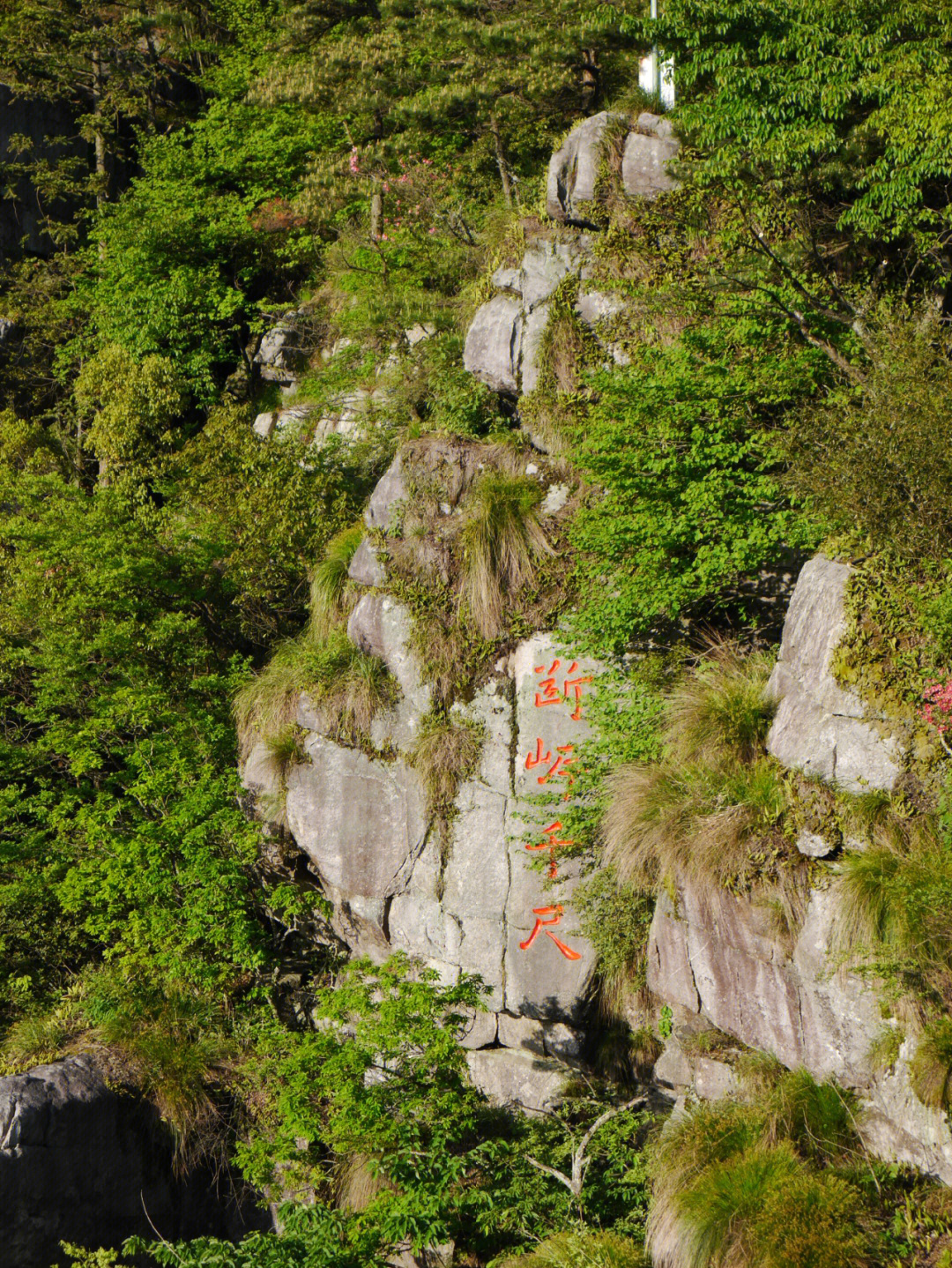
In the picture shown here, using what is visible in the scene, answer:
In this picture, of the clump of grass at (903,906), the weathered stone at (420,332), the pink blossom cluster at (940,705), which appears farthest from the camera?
the weathered stone at (420,332)

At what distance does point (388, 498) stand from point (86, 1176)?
7.51 m

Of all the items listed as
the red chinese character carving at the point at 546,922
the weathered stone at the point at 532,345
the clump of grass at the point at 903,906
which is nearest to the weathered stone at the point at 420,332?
the weathered stone at the point at 532,345

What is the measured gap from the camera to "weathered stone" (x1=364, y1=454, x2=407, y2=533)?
10.9m

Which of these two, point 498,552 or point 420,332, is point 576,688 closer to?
point 498,552

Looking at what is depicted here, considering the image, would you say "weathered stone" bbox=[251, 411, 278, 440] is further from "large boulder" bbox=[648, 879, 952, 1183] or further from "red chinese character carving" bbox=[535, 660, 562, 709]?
"large boulder" bbox=[648, 879, 952, 1183]

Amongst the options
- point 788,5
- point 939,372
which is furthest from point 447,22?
point 939,372

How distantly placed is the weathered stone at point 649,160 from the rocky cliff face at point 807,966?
5620mm

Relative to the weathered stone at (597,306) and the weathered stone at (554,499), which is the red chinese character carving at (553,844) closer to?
the weathered stone at (554,499)

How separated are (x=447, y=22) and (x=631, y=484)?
28.6 ft

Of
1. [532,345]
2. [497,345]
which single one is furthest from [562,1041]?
[497,345]

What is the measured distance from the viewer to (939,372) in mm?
7105

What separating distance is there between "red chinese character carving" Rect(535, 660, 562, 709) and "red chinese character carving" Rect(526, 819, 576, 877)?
1.21 metres

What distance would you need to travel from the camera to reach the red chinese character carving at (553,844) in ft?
30.2

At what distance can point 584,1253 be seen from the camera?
6.11 metres
